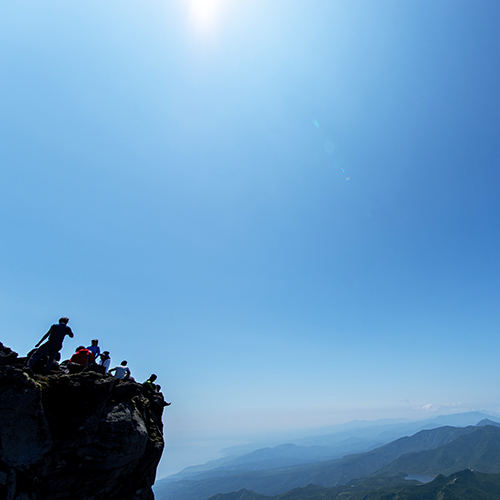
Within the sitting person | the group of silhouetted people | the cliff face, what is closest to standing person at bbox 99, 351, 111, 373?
the group of silhouetted people

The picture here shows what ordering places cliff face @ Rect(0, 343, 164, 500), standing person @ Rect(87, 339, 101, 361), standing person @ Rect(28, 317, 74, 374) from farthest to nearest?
standing person @ Rect(87, 339, 101, 361)
standing person @ Rect(28, 317, 74, 374)
cliff face @ Rect(0, 343, 164, 500)

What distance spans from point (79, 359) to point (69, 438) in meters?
5.05

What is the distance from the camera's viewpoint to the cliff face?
11.9 metres

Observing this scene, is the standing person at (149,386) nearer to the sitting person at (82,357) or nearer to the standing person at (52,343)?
the sitting person at (82,357)

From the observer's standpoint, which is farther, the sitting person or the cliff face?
the sitting person

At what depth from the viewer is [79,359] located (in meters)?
17.5

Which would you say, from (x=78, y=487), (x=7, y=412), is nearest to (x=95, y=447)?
(x=78, y=487)

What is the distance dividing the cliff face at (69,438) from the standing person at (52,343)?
2.53ft

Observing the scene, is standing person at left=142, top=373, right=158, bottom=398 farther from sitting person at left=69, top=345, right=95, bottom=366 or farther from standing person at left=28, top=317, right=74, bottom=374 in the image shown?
standing person at left=28, top=317, right=74, bottom=374

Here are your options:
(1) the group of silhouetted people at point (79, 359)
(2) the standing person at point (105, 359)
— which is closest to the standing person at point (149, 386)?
(1) the group of silhouetted people at point (79, 359)

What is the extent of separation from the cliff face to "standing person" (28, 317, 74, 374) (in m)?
0.77

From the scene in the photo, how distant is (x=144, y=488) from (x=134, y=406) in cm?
542

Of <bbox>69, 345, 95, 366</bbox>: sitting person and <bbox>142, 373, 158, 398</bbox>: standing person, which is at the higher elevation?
<bbox>69, 345, 95, 366</bbox>: sitting person

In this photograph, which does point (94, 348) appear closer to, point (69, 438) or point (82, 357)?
point (82, 357)
